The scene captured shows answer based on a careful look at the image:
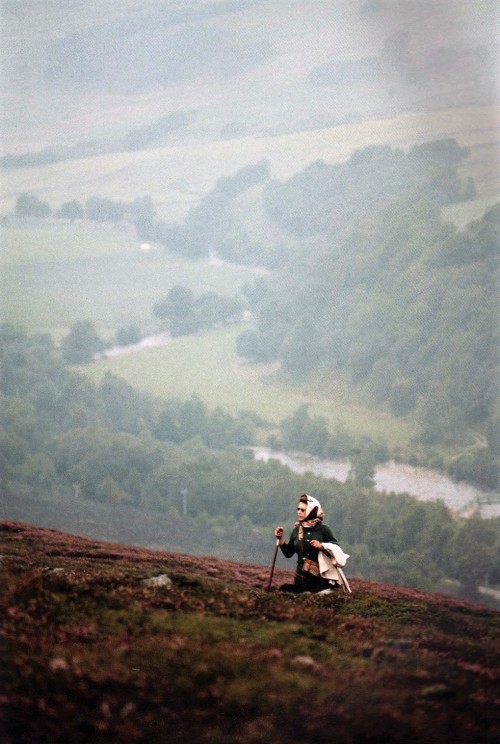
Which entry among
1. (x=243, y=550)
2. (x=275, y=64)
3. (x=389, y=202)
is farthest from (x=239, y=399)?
(x=275, y=64)

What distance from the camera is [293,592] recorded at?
12.2 meters

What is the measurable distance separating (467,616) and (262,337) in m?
13.0

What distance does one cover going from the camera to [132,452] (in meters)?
25.7

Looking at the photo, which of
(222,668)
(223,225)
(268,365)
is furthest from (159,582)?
(223,225)

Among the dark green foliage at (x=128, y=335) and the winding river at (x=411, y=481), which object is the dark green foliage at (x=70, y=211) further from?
the winding river at (x=411, y=481)

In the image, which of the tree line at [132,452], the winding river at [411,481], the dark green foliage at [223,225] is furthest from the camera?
the dark green foliage at [223,225]

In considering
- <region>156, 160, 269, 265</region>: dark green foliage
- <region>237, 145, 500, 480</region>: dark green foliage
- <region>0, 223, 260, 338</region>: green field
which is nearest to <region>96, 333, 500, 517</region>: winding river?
<region>237, 145, 500, 480</region>: dark green foliage

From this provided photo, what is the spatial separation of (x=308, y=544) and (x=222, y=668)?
3.69m

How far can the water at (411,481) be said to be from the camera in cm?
2459

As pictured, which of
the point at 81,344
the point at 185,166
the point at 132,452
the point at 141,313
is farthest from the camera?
the point at 185,166

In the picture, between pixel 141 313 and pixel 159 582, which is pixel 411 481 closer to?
pixel 141 313

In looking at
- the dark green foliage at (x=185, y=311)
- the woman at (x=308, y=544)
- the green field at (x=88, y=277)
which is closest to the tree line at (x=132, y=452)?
the green field at (x=88, y=277)

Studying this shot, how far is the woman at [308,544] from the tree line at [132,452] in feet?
42.1

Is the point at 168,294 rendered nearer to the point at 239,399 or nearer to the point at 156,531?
the point at 239,399
